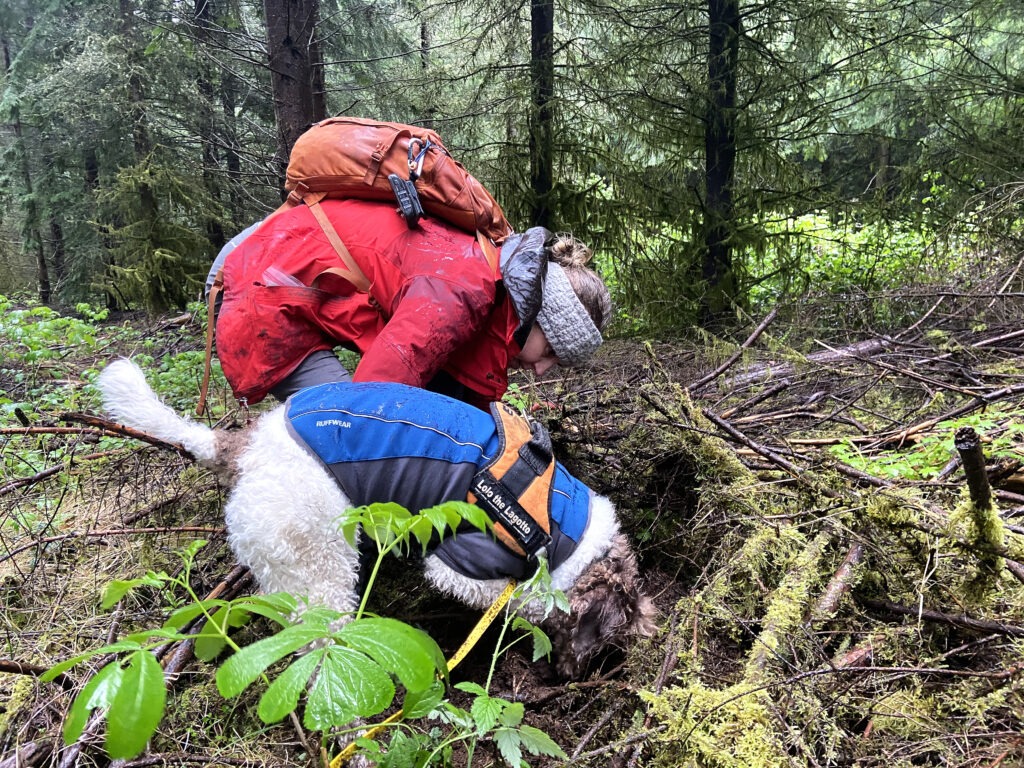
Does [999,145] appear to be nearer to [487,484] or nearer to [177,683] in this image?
[487,484]

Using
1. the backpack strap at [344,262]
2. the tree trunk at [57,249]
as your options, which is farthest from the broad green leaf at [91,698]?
the tree trunk at [57,249]

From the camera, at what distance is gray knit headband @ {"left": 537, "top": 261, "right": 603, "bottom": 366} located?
2697 mm

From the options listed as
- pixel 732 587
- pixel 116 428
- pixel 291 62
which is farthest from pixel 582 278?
pixel 291 62

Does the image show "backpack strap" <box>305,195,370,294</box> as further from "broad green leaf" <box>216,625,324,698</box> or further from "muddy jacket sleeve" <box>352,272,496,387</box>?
"broad green leaf" <box>216,625,324,698</box>

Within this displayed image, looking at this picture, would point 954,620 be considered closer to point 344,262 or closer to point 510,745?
point 510,745

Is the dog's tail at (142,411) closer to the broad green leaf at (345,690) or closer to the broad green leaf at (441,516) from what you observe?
the broad green leaf at (441,516)

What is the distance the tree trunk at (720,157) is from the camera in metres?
5.79

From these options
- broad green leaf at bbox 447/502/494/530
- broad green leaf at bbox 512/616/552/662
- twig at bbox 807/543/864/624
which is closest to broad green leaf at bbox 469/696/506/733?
broad green leaf at bbox 512/616/552/662

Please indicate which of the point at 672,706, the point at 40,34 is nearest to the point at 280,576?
the point at 672,706

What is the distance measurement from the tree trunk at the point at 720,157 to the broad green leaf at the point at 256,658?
618cm

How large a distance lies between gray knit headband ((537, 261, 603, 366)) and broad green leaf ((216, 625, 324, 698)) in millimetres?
2044

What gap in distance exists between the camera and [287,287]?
8.34 feet

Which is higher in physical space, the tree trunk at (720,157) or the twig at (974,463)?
the tree trunk at (720,157)

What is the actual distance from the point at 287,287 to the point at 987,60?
7753 millimetres
